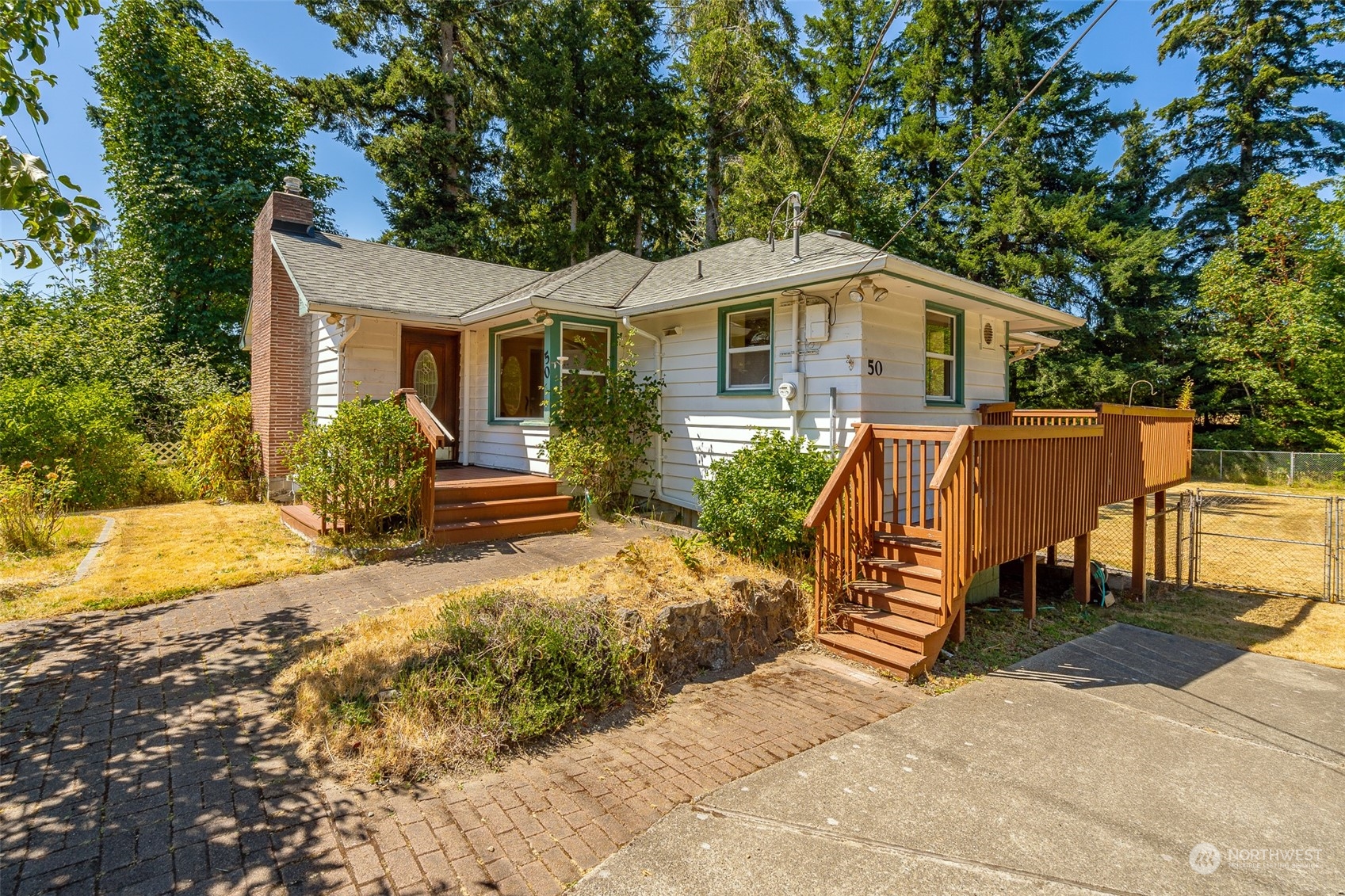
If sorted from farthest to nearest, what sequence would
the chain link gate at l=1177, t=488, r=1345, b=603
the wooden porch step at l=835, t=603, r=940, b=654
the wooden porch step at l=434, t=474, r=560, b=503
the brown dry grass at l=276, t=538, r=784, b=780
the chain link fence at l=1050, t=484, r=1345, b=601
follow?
the chain link fence at l=1050, t=484, r=1345, b=601 → the chain link gate at l=1177, t=488, r=1345, b=603 → the wooden porch step at l=434, t=474, r=560, b=503 → the wooden porch step at l=835, t=603, r=940, b=654 → the brown dry grass at l=276, t=538, r=784, b=780

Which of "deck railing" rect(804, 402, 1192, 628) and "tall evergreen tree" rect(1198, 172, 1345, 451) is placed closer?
"deck railing" rect(804, 402, 1192, 628)

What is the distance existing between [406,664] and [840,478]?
3656 millimetres

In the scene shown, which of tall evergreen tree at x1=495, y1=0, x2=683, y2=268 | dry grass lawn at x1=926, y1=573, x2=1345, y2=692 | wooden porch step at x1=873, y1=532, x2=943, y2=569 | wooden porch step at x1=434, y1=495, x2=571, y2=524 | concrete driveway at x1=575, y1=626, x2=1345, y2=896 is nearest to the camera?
concrete driveway at x1=575, y1=626, x2=1345, y2=896

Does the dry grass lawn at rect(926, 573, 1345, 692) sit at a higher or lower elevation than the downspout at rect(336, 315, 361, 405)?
lower

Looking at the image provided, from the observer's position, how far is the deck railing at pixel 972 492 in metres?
4.92

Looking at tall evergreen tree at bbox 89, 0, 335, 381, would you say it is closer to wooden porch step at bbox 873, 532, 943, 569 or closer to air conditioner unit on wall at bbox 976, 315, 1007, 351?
wooden porch step at bbox 873, 532, 943, 569

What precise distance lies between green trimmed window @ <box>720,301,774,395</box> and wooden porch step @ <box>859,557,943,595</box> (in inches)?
115

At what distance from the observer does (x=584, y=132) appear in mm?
19703

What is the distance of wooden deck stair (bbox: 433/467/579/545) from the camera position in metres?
7.52

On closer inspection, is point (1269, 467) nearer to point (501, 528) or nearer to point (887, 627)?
point (887, 627)

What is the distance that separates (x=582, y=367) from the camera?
9.41m

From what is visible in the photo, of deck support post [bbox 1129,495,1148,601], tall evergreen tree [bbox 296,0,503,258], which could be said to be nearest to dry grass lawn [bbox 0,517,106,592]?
deck support post [bbox 1129,495,1148,601]

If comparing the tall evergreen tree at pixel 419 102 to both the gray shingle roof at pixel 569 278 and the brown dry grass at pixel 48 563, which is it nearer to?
the gray shingle roof at pixel 569 278

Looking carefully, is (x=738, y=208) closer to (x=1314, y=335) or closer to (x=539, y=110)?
(x=539, y=110)
